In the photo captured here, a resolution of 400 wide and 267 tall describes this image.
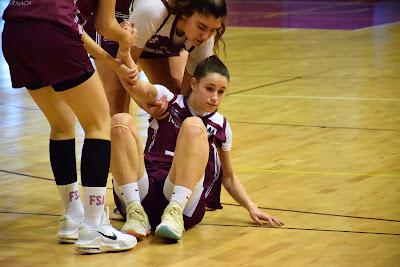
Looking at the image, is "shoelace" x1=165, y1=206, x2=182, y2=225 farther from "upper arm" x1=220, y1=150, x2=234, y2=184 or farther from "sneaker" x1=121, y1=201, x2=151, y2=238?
"upper arm" x1=220, y1=150, x2=234, y2=184

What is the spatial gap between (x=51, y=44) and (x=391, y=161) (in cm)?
239

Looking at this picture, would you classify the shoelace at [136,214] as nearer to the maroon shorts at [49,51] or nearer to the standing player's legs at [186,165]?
the standing player's legs at [186,165]

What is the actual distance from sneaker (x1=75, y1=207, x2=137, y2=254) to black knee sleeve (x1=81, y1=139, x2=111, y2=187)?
16cm

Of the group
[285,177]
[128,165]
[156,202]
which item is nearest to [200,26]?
[128,165]

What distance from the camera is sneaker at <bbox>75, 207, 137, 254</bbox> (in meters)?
3.74

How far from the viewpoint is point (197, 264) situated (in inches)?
142

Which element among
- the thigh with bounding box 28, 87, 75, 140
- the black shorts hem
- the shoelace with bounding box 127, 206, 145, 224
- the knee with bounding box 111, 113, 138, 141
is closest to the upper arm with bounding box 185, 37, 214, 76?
Result: the knee with bounding box 111, 113, 138, 141

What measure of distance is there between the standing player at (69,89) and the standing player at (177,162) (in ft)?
0.58

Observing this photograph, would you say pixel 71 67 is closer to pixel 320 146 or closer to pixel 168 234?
pixel 168 234

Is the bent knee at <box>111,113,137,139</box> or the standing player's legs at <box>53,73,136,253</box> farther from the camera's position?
the bent knee at <box>111,113,137,139</box>

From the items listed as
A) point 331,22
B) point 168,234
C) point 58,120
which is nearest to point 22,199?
point 58,120

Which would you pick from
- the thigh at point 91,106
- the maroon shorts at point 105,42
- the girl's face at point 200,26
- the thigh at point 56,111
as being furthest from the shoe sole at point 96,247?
the maroon shorts at point 105,42

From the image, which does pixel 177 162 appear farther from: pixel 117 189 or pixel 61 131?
pixel 61 131

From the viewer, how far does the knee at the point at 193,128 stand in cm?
393
